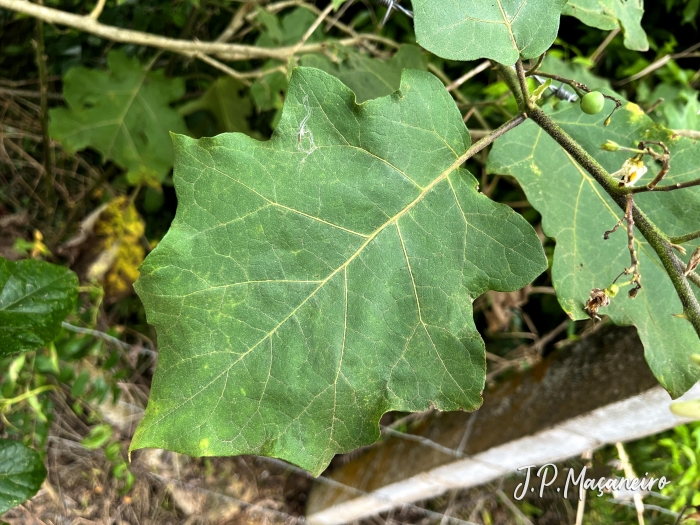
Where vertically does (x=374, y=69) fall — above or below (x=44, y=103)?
above

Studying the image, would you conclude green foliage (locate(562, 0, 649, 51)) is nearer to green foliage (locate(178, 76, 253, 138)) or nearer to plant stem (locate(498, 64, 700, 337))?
plant stem (locate(498, 64, 700, 337))

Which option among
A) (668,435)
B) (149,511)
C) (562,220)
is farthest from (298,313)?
(149,511)

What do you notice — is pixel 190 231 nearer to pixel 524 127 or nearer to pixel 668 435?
pixel 524 127

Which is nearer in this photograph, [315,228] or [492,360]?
[315,228]

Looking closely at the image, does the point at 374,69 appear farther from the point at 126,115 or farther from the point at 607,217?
the point at 126,115

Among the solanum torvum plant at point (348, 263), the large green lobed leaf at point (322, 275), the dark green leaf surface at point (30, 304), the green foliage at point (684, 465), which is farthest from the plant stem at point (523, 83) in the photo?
the green foliage at point (684, 465)

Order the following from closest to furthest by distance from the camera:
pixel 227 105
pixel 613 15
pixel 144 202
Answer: pixel 613 15
pixel 227 105
pixel 144 202

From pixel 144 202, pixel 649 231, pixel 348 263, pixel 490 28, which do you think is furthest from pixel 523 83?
pixel 144 202
